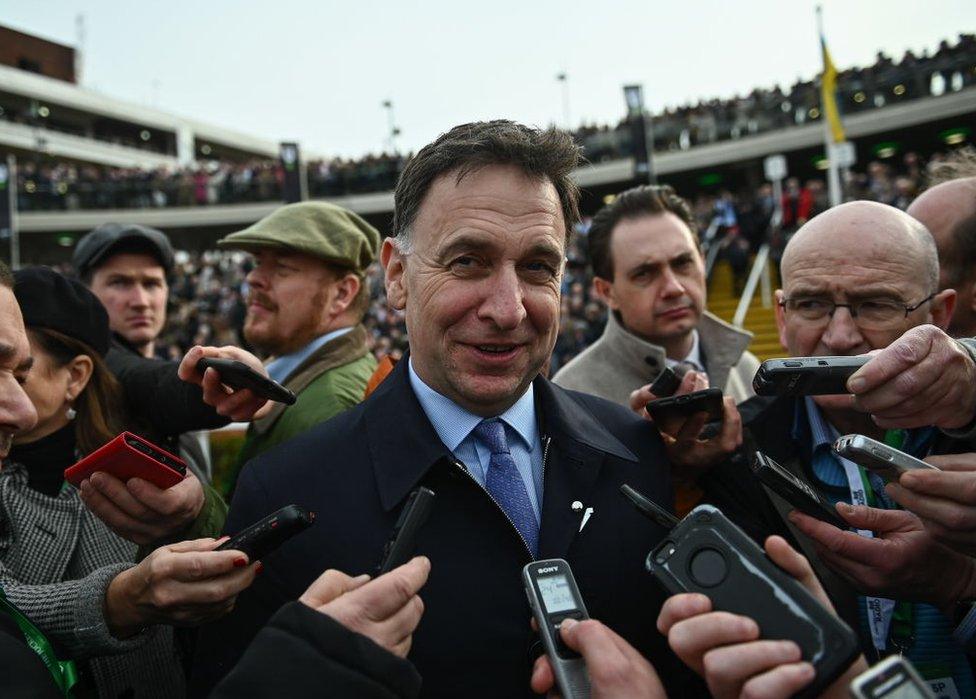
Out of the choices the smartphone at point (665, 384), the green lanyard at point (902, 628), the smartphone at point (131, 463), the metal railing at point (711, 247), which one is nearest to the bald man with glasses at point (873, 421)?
the green lanyard at point (902, 628)

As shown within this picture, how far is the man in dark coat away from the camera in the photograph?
5.54 ft

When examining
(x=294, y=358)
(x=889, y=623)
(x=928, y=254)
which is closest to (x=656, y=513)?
(x=889, y=623)

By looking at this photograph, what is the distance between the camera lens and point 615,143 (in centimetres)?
2500

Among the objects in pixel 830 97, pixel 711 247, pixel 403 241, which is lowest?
pixel 403 241

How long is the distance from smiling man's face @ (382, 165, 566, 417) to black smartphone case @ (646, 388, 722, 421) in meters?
0.35

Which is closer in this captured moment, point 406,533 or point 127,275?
point 406,533

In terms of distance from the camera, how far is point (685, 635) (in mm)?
1192

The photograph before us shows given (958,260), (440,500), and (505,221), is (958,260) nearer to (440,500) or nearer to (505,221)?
(505,221)

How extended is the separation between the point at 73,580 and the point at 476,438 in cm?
120

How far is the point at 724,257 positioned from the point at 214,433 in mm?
12664

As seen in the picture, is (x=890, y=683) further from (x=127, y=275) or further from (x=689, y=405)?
(x=127, y=275)

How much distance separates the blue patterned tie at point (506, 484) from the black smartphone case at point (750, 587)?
0.52 m

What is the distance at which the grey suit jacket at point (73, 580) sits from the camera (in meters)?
1.84

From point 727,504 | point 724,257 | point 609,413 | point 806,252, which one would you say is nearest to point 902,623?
point 727,504
